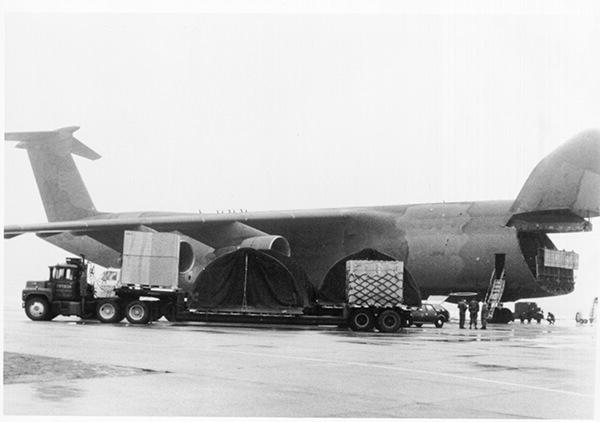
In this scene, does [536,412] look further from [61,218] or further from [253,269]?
[61,218]

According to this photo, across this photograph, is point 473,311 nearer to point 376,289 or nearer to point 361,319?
point 376,289

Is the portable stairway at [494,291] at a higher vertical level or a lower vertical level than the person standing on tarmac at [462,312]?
higher

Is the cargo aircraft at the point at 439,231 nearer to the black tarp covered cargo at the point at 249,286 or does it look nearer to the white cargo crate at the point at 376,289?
the white cargo crate at the point at 376,289

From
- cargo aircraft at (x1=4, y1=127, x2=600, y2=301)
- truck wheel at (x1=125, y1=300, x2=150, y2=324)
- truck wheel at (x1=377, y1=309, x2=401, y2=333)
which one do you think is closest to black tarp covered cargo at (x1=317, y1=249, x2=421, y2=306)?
cargo aircraft at (x1=4, y1=127, x2=600, y2=301)

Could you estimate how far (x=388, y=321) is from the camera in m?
21.9

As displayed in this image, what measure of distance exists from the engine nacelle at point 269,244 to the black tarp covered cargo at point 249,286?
1433 millimetres

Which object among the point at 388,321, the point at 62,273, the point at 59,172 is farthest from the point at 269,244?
the point at 59,172

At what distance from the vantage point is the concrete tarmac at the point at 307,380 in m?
8.06

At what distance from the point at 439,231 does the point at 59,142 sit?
50.8 feet

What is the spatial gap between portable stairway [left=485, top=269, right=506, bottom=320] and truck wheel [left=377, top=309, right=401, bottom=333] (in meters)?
4.24

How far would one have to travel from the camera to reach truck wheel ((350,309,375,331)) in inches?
869

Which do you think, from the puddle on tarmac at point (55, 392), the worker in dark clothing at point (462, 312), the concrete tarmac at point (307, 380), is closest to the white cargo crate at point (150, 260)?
the concrete tarmac at point (307, 380)

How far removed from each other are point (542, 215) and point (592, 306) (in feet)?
44.7

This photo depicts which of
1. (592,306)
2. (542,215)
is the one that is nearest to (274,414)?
(542,215)
